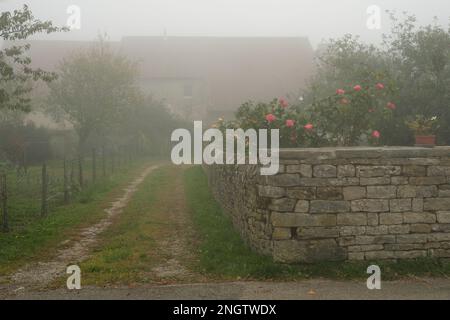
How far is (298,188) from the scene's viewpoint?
688 cm

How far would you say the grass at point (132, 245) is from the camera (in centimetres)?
662

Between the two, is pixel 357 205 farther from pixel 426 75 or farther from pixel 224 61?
pixel 224 61

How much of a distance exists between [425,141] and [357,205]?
5.67ft

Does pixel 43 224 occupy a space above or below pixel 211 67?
below

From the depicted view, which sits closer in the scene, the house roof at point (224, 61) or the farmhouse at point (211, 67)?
the farmhouse at point (211, 67)

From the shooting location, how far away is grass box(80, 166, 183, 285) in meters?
6.62

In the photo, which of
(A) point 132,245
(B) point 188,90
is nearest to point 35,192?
(A) point 132,245

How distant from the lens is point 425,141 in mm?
7699

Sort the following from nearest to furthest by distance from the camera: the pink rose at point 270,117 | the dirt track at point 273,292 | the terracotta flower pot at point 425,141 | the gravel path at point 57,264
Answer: the dirt track at point 273,292, the gravel path at point 57,264, the terracotta flower pot at point 425,141, the pink rose at point 270,117

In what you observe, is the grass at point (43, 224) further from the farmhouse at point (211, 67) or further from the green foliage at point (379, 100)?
the farmhouse at point (211, 67)

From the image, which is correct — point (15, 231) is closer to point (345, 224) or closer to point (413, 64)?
point (345, 224)

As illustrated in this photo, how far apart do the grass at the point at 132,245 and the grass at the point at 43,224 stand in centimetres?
72

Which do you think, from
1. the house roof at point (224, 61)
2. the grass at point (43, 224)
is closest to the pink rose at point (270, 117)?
the grass at point (43, 224)
